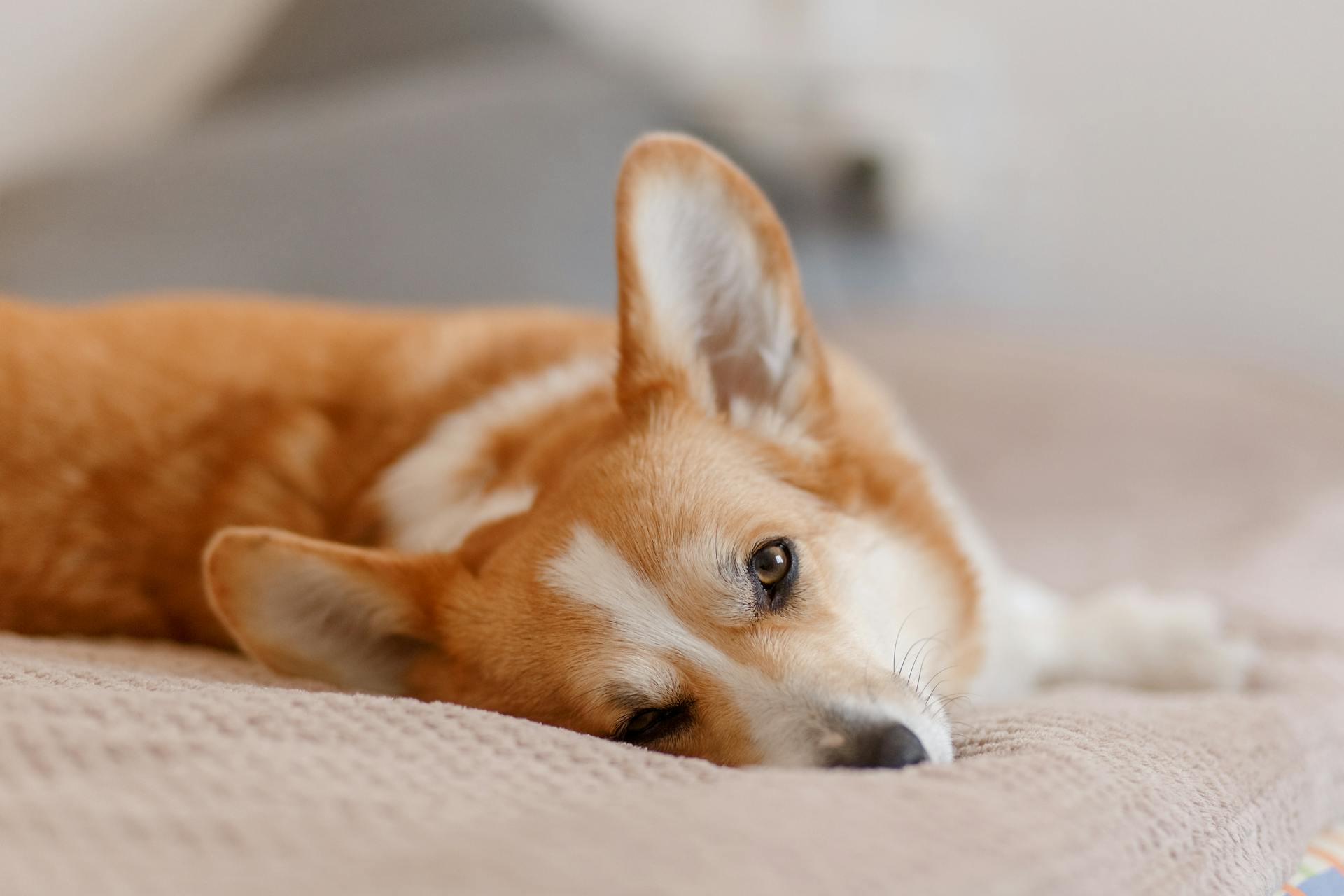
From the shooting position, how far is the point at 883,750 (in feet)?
3.82

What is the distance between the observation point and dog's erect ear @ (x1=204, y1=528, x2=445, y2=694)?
139 cm

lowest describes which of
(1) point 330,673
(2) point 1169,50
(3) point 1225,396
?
(1) point 330,673

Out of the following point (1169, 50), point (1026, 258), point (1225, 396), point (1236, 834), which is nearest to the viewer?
point (1236, 834)

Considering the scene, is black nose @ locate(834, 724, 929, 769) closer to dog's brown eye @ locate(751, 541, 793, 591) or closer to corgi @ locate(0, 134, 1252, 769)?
corgi @ locate(0, 134, 1252, 769)

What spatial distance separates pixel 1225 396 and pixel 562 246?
191 cm

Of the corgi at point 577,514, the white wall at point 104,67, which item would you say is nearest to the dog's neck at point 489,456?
the corgi at point 577,514

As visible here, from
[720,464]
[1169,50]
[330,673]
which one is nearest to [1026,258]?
[1169,50]

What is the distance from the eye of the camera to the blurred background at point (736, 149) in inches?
128

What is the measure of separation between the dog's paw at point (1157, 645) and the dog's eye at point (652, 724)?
37.9 inches

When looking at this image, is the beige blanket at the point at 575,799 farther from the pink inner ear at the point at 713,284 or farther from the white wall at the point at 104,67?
the white wall at the point at 104,67

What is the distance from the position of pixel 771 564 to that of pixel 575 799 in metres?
0.50

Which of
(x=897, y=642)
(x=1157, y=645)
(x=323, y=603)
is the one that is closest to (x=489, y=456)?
(x=323, y=603)

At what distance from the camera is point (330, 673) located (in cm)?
150

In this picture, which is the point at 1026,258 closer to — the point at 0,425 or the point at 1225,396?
the point at 1225,396
